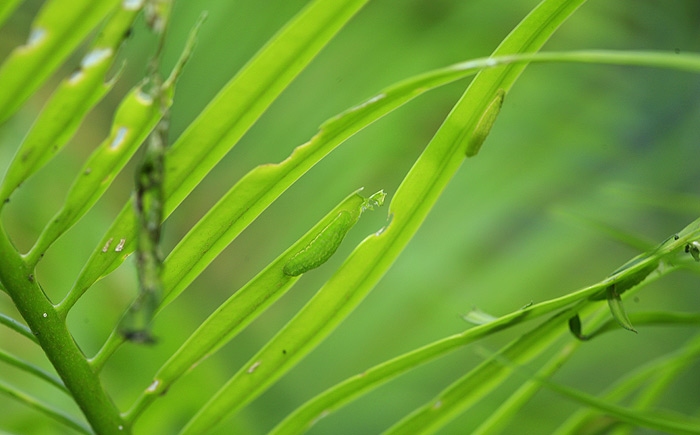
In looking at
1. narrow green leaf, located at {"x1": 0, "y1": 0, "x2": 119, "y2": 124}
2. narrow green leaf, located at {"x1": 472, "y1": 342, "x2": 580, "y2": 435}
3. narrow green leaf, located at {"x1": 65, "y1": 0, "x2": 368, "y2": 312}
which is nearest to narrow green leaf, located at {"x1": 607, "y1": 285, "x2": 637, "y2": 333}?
narrow green leaf, located at {"x1": 472, "y1": 342, "x2": 580, "y2": 435}

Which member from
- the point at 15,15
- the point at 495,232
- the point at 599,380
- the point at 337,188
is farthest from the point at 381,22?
the point at 599,380

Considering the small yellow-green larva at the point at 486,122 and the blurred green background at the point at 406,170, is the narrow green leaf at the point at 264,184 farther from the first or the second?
the blurred green background at the point at 406,170

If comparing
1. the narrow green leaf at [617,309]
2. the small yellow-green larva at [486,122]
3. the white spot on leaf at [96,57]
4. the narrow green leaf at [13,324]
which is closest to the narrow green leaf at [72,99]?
the white spot on leaf at [96,57]

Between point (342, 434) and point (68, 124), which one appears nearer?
point (68, 124)

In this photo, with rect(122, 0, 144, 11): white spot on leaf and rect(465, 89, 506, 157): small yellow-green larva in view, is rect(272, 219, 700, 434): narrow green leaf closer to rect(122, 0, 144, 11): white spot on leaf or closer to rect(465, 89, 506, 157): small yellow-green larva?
rect(465, 89, 506, 157): small yellow-green larva

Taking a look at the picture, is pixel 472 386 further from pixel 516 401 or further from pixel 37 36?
pixel 37 36

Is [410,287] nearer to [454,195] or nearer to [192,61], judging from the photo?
[454,195]

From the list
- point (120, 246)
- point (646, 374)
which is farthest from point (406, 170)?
point (120, 246)
